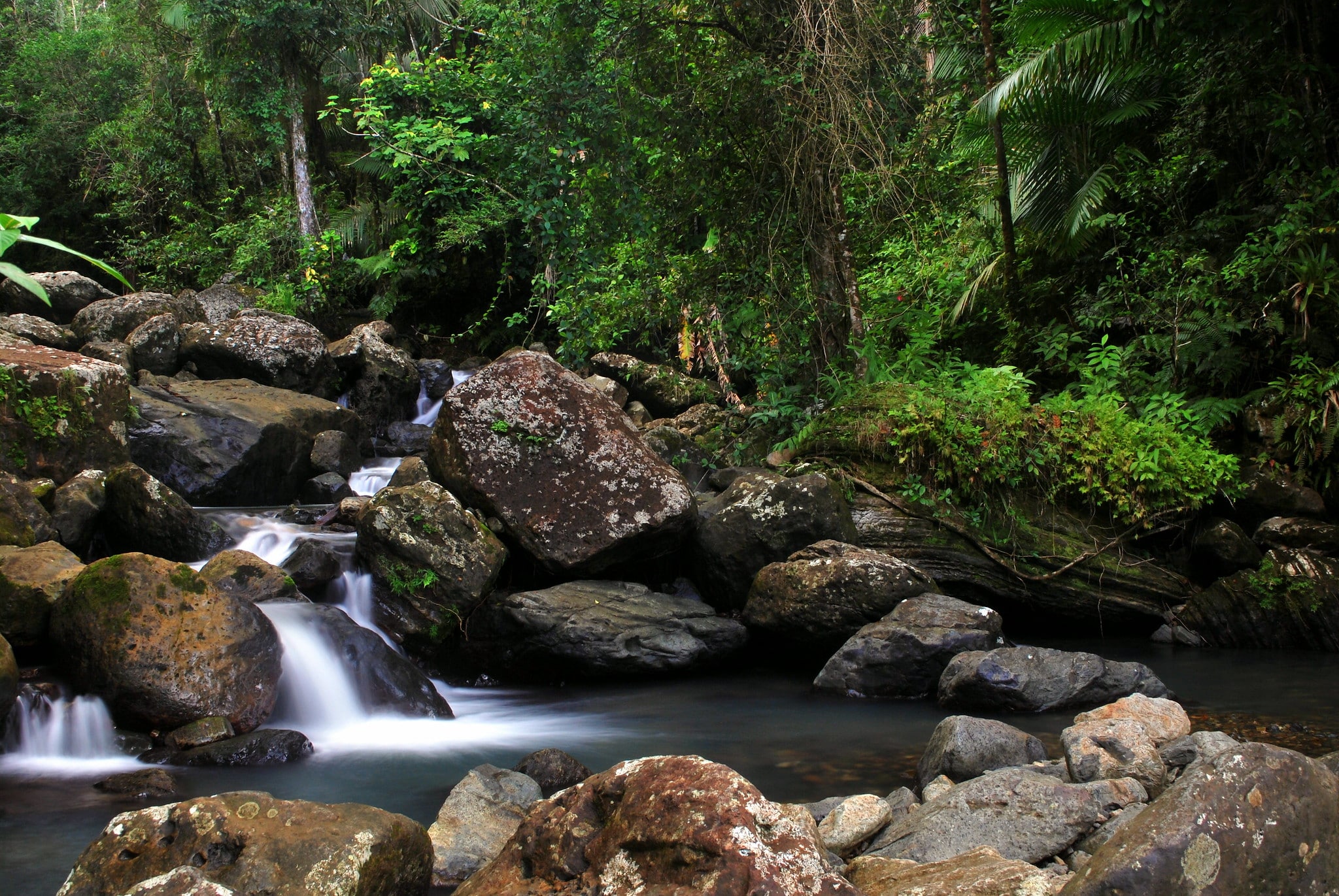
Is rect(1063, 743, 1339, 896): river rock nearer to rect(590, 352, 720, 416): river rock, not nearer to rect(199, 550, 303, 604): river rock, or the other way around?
rect(199, 550, 303, 604): river rock

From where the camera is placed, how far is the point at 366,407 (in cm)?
1341

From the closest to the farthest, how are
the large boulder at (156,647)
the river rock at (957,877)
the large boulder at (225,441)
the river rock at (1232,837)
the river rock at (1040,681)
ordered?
the river rock at (1232,837) < the river rock at (957,877) < the large boulder at (156,647) < the river rock at (1040,681) < the large boulder at (225,441)

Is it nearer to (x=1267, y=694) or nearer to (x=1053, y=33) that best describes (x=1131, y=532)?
(x=1267, y=694)

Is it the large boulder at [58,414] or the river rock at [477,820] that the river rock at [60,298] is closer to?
the large boulder at [58,414]

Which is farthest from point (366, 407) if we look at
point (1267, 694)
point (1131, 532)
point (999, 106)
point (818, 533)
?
point (1267, 694)

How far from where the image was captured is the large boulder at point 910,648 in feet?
22.4

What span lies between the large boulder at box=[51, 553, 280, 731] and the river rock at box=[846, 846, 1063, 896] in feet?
13.4

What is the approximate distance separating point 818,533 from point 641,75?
4975 mm

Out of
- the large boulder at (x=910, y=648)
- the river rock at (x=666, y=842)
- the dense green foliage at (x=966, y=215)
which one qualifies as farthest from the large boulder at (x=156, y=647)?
the dense green foliage at (x=966, y=215)

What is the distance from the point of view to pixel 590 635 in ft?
24.0

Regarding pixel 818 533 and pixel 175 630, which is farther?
pixel 818 533

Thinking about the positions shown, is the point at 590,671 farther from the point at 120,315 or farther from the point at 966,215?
the point at 120,315

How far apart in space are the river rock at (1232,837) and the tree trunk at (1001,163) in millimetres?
8603

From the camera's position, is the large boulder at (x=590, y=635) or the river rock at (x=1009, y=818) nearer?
the river rock at (x=1009, y=818)
